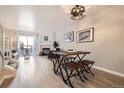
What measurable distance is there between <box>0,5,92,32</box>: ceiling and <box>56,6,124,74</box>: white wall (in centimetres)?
78

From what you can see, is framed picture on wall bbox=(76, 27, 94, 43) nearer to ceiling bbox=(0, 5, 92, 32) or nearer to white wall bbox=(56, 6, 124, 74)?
white wall bbox=(56, 6, 124, 74)

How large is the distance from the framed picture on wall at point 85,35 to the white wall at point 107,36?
0.09 meters

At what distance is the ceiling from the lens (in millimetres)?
3253

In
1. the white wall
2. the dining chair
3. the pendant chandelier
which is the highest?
the pendant chandelier

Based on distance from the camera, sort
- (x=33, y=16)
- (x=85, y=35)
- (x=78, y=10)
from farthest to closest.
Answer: (x=33, y=16) < (x=85, y=35) < (x=78, y=10)

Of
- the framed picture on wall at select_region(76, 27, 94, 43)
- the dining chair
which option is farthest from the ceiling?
the dining chair

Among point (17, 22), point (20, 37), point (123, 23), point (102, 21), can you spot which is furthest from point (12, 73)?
point (123, 23)

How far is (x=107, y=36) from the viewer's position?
279cm

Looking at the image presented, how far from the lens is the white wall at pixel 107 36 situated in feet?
8.81

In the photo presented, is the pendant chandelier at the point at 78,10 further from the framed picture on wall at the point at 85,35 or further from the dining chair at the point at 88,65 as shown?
the dining chair at the point at 88,65

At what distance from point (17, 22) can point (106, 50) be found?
2.98 metres

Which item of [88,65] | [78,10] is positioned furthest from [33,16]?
[88,65]

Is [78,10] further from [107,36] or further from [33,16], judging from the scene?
[33,16]

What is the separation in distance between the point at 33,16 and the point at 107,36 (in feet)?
8.36
